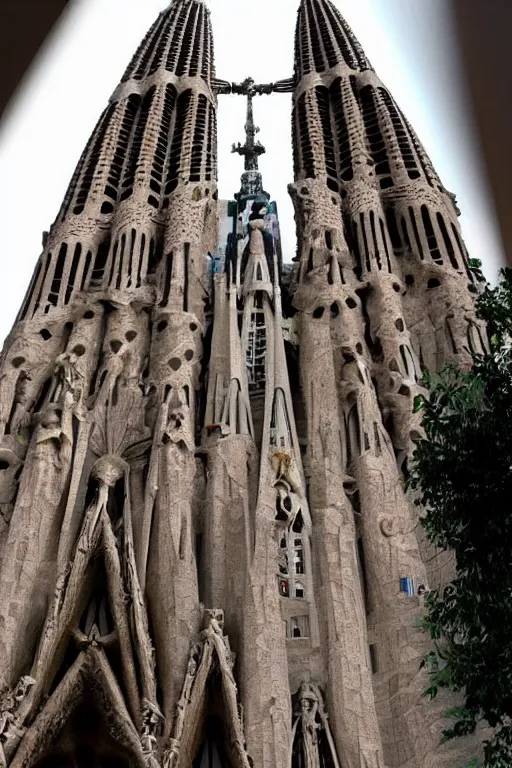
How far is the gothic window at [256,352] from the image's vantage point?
1580cm

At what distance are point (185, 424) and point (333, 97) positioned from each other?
13365 mm

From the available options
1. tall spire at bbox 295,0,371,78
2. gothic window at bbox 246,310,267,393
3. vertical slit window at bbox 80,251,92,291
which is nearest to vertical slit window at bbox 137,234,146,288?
vertical slit window at bbox 80,251,92,291

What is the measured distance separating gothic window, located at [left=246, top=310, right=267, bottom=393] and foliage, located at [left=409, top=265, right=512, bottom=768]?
8267 mm

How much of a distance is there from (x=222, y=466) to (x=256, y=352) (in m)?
3.38

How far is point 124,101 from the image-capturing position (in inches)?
918

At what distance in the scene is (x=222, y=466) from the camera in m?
13.5

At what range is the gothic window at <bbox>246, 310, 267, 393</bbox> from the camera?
51.8 ft

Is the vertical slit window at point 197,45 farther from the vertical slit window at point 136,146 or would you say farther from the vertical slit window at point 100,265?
the vertical slit window at point 100,265

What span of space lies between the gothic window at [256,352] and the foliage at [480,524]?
27.1 ft

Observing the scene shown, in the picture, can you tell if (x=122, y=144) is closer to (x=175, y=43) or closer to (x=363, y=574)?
(x=175, y=43)

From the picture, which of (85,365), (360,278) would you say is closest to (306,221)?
(360,278)

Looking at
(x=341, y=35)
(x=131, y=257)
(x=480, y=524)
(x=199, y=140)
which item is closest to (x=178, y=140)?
(x=199, y=140)

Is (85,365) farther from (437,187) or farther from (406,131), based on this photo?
(406,131)

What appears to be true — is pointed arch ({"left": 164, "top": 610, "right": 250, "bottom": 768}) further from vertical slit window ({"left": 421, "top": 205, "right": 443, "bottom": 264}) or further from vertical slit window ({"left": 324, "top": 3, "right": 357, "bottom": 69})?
vertical slit window ({"left": 324, "top": 3, "right": 357, "bottom": 69})
